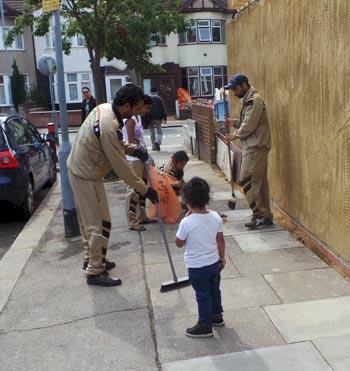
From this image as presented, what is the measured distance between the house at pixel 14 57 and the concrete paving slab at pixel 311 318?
113 feet

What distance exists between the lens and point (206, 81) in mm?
37531

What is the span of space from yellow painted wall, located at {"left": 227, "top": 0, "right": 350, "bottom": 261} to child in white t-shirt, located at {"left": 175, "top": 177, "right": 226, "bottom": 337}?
1.49 metres

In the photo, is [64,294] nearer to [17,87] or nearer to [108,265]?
[108,265]

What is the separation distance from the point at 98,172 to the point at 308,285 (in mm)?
2093

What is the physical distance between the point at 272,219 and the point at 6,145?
12.9 feet

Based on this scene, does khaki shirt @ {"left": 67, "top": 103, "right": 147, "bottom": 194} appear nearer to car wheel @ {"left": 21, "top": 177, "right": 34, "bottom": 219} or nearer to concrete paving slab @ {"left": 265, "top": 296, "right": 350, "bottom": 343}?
concrete paving slab @ {"left": 265, "top": 296, "right": 350, "bottom": 343}

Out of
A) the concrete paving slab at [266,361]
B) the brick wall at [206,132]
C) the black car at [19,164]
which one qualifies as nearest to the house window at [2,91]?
the brick wall at [206,132]

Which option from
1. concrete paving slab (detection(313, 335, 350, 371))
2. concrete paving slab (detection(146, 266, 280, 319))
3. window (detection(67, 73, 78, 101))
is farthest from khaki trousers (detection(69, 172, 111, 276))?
window (detection(67, 73, 78, 101))

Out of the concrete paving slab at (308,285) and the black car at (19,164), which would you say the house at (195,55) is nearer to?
the black car at (19,164)

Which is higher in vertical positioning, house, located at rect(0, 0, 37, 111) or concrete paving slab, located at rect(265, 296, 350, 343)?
house, located at rect(0, 0, 37, 111)

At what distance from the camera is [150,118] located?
599 inches

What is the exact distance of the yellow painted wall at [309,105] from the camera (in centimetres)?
471

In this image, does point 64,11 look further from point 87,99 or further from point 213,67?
point 213,67

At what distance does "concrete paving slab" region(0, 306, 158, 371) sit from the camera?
367cm
